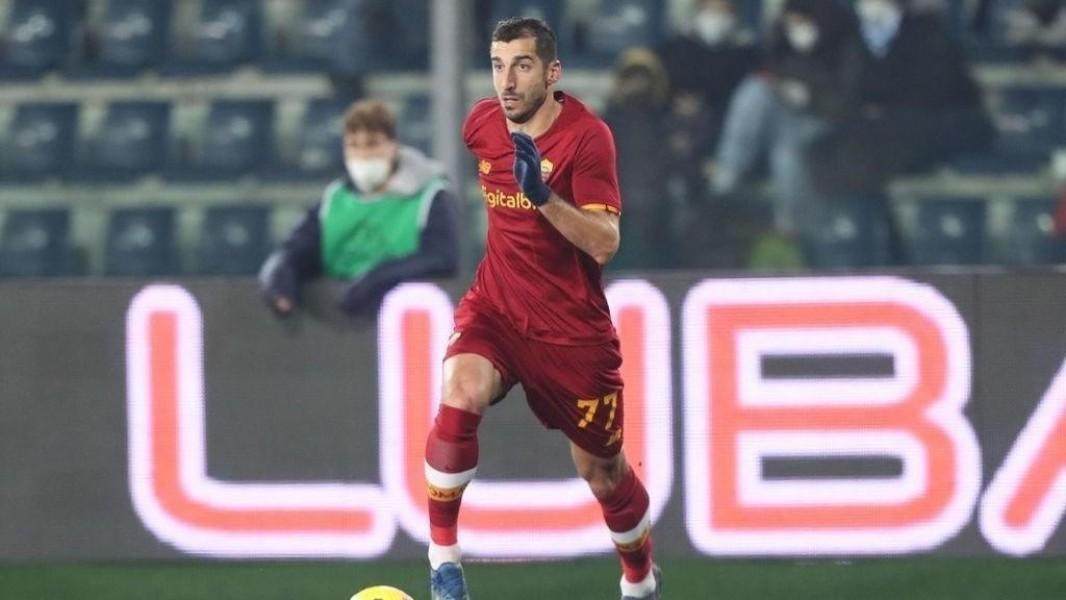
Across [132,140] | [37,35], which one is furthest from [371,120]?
[37,35]

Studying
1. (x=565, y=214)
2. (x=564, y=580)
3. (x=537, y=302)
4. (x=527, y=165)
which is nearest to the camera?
(x=527, y=165)

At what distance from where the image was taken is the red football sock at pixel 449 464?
464 cm

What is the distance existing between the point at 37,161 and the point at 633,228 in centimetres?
271

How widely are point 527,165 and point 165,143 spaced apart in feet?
15.2

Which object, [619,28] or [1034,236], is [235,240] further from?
[1034,236]

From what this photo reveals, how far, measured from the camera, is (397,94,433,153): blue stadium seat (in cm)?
807

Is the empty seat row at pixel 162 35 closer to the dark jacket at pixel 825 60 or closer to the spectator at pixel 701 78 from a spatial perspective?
the spectator at pixel 701 78

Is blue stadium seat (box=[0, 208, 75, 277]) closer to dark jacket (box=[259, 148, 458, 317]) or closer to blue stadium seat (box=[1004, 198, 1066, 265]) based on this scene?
dark jacket (box=[259, 148, 458, 317])

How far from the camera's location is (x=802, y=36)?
8.06m

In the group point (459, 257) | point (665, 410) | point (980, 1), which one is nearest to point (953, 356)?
point (665, 410)

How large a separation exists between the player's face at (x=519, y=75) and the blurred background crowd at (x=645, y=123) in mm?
2985

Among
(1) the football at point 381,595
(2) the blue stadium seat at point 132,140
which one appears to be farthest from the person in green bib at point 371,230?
(2) the blue stadium seat at point 132,140

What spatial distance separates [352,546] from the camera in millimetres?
6008

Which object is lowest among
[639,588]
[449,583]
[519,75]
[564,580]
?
[564,580]
